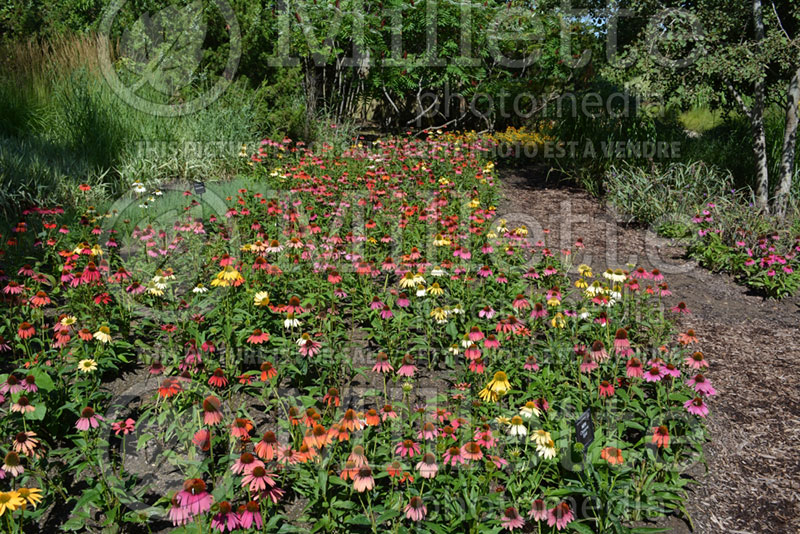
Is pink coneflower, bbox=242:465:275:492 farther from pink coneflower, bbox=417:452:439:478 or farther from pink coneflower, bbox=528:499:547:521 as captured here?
pink coneflower, bbox=528:499:547:521

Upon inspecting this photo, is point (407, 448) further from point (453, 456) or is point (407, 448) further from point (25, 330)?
point (25, 330)

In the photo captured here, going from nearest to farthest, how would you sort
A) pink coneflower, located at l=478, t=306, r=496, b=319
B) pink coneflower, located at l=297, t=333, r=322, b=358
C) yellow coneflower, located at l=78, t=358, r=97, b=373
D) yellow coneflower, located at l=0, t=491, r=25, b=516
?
yellow coneflower, located at l=0, t=491, r=25, b=516 < yellow coneflower, located at l=78, t=358, r=97, b=373 < pink coneflower, located at l=297, t=333, r=322, b=358 < pink coneflower, located at l=478, t=306, r=496, b=319

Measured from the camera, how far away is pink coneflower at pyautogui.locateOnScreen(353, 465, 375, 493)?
1883mm

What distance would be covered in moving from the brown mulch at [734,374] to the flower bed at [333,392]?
7.3 inches

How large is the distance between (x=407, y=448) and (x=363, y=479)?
0.84 ft

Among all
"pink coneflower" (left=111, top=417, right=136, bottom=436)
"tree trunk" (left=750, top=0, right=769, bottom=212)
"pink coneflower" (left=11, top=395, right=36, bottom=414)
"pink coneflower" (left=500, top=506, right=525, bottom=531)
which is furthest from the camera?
"tree trunk" (left=750, top=0, right=769, bottom=212)

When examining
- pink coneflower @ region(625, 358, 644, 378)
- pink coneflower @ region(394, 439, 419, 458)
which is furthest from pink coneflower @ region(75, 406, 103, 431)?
pink coneflower @ region(625, 358, 644, 378)

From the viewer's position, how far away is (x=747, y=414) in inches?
117

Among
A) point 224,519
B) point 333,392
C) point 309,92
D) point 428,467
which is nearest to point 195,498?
point 224,519

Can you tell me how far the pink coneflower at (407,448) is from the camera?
2070 mm

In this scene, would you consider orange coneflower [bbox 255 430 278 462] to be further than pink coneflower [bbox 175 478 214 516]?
Yes

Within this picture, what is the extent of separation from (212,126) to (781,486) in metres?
6.50

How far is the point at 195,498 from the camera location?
167 centimetres

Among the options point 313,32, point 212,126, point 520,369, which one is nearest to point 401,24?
Result: point 313,32
